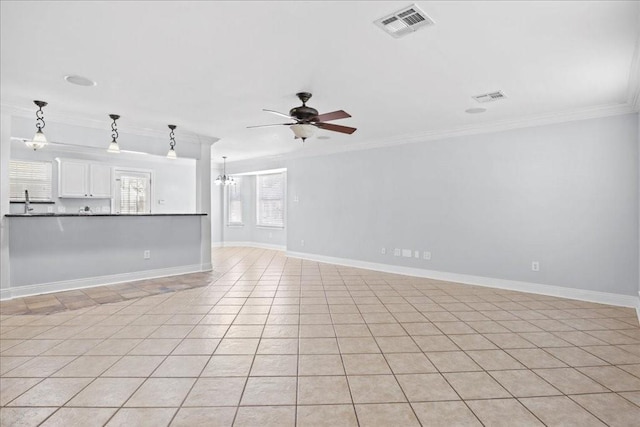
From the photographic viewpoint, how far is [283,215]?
373 inches

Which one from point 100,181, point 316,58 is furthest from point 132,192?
point 316,58

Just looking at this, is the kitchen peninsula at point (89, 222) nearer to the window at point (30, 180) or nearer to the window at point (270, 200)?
the window at point (30, 180)

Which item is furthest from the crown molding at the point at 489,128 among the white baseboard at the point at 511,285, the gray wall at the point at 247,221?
the gray wall at the point at 247,221

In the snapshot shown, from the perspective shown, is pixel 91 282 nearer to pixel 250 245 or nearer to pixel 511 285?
pixel 250 245

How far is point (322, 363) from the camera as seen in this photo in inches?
103

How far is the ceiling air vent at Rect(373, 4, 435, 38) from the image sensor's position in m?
2.31

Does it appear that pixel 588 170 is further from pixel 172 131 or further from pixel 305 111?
pixel 172 131

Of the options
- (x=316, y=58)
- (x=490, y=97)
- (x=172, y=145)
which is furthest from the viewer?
(x=172, y=145)

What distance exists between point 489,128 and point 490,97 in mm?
1329

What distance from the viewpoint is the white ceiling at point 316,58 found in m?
2.34

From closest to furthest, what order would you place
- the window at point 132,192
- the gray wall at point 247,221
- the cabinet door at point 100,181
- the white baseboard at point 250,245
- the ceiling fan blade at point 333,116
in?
the ceiling fan blade at point 333,116, the cabinet door at point 100,181, the window at point 132,192, the white baseboard at point 250,245, the gray wall at point 247,221

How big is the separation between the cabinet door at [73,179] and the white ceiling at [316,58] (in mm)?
2717

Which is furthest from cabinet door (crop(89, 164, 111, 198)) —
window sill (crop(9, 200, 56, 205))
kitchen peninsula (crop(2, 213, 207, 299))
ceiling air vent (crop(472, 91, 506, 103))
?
ceiling air vent (crop(472, 91, 506, 103))

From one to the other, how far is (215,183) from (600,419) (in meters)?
9.80
